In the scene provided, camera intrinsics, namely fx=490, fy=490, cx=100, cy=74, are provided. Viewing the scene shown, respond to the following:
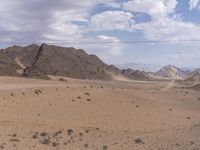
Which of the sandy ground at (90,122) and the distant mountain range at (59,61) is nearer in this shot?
the sandy ground at (90,122)

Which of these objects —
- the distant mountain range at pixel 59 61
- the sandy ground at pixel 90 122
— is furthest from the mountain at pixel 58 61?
the sandy ground at pixel 90 122

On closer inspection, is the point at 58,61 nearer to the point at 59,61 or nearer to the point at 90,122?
the point at 59,61

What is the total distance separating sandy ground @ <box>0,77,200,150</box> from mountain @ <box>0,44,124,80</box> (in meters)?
69.7

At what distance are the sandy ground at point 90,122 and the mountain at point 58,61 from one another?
6973 cm

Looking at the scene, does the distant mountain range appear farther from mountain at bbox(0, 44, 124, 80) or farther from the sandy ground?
the sandy ground

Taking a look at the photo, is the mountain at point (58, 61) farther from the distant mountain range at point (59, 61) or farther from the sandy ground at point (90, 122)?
the sandy ground at point (90, 122)

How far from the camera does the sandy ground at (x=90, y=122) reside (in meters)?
25.1

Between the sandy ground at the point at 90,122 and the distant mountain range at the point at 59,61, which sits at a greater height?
the distant mountain range at the point at 59,61

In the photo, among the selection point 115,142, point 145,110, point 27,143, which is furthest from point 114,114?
point 27,143

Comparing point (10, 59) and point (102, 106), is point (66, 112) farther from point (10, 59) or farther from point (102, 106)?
point (10, 59)

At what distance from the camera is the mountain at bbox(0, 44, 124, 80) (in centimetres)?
12306

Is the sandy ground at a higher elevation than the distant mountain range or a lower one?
lower

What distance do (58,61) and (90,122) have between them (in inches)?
3723

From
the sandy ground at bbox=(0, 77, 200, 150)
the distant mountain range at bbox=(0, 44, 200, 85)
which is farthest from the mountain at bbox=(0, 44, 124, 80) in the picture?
the sandy ground at bbox=(0, 77, 200, 150)
